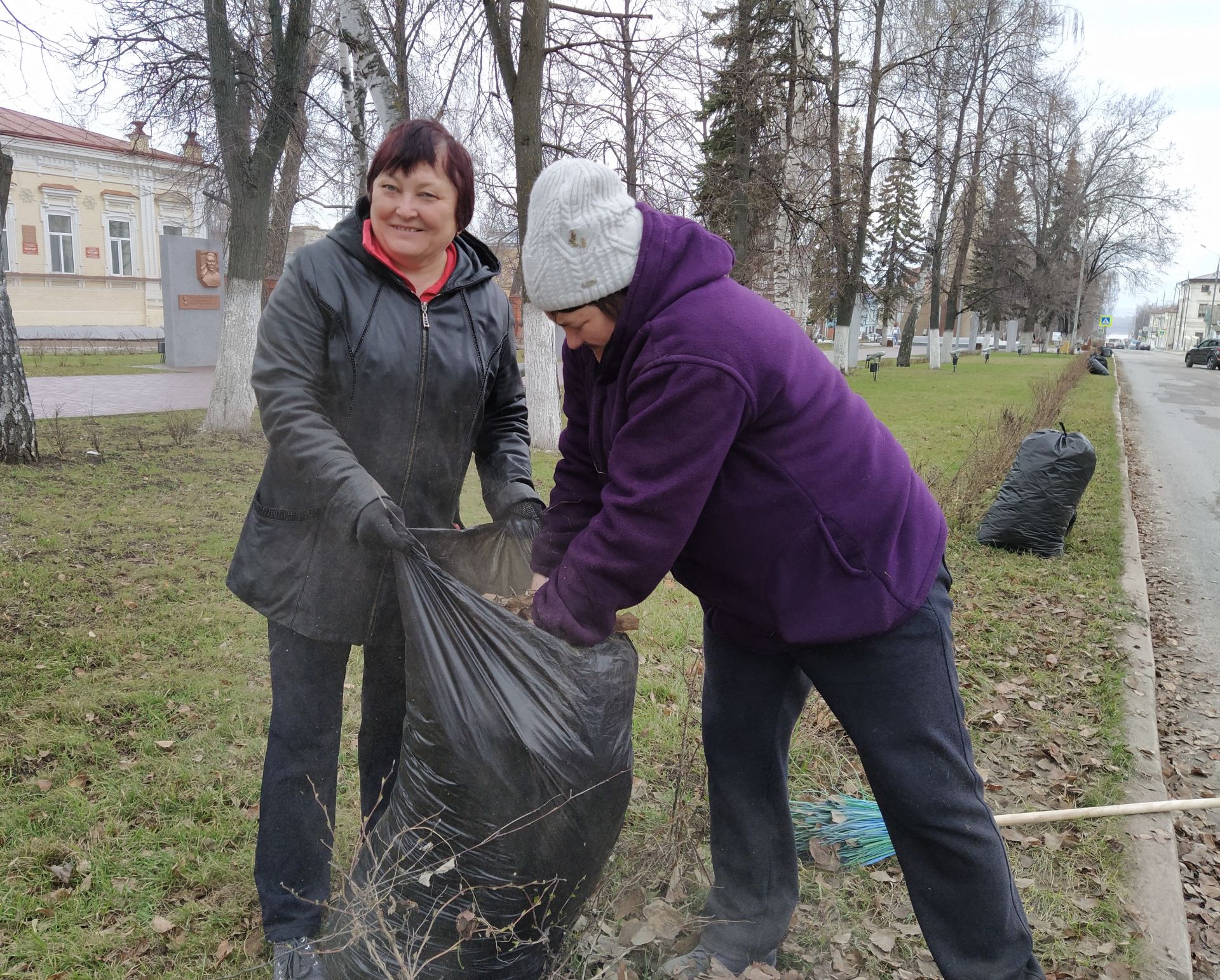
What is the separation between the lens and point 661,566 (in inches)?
58.9

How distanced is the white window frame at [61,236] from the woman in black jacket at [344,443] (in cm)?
2964

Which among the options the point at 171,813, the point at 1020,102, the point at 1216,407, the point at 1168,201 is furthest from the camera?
the point at 1168,201

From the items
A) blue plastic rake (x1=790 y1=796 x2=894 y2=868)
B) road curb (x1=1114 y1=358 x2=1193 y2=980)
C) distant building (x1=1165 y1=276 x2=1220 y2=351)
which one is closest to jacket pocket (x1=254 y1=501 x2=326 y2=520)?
blue plastic rake (x1=790 y1=796 x2=894 y2=868)

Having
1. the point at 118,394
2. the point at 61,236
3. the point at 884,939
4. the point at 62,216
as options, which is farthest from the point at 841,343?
the point at 62,216

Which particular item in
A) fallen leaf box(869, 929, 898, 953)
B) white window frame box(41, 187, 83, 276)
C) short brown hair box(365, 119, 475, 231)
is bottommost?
fallen leaf box(869, 929, 898, 953)

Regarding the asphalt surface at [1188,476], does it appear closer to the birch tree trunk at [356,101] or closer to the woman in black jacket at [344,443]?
the woman in black jacket at [344,443]

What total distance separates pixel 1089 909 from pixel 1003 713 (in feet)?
3.98

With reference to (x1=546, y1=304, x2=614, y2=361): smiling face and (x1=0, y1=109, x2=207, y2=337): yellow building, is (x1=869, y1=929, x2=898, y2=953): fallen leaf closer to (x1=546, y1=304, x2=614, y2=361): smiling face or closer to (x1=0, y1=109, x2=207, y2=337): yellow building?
(x1=546, y1=304, x2=614, y2=361): smiling face

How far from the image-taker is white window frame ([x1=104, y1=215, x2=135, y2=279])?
27938mm

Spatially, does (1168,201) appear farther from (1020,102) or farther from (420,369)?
(420,369)

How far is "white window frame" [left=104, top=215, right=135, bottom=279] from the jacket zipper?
3013 cm

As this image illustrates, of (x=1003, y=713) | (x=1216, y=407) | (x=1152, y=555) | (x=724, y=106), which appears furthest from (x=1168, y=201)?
(x=1003, y=713)

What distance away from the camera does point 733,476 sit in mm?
1541

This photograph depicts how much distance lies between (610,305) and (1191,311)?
13016cm
